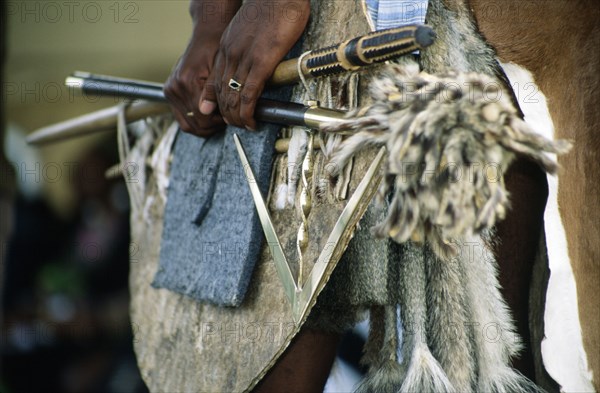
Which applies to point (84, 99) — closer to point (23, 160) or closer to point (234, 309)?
point (23, 160)

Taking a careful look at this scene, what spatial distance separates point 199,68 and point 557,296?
80 centimetres

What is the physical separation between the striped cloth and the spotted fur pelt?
212 millimetres

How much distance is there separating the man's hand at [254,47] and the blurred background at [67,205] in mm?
1616

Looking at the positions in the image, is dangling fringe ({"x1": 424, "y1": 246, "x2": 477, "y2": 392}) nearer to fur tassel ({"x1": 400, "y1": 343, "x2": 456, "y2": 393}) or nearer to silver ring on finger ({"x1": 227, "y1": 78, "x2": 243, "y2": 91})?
fur tassel ({"x1": 400, "y1": 343, "x2": 456, "y2": 393})

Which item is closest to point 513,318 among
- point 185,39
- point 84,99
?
point 185,39

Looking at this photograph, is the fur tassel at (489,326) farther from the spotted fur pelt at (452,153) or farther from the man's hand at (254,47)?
the man's hand at (254,47)

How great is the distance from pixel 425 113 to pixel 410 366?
1.37 ft

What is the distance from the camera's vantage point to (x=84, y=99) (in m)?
4.60

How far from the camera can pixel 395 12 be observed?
110 cm

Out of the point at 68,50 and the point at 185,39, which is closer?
the point at 185,39

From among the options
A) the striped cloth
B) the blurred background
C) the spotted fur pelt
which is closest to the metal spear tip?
the spotted fur pelt

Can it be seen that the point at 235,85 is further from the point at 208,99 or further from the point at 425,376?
the point at 425,376

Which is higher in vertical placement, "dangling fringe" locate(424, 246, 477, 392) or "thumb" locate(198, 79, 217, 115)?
"thumb" locate(198, 79, 217, 115)

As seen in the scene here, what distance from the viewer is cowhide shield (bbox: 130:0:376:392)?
1131mm
